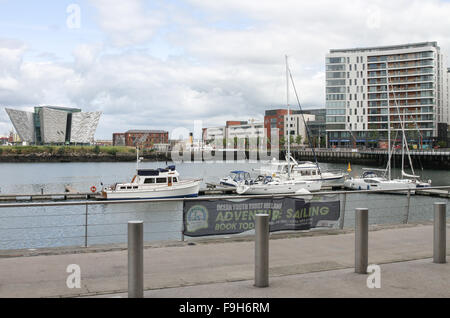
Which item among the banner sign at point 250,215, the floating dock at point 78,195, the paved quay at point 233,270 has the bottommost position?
the floating dock at point 78,195

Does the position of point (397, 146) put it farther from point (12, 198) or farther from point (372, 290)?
point (372, 290)

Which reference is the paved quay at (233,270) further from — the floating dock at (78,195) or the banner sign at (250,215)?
the floating dock at (78,195)

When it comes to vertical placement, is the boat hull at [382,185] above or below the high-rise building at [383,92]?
below

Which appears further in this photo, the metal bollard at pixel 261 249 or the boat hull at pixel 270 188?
the boat hull at pixel 270 188

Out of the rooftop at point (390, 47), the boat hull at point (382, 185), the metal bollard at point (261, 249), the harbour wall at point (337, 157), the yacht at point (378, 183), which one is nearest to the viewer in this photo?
the metal bollard at point (261, 249)

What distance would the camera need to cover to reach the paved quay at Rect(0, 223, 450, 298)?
265 inches

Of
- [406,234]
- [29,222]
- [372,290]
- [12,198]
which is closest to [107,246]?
[372,290]

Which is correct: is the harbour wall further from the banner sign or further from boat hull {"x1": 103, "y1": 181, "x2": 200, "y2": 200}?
the banner sign

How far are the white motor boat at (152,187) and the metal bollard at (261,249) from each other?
4031 cm

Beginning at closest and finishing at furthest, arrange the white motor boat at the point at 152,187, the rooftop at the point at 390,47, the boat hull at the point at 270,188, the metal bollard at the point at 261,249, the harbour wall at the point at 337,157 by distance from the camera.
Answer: the metal bollard at the point at 261,249 → the white motor boat at the point at 152,187 → the boat hull at the point at 270,188 → the harbour wall at the point at 337,157 → the rooftop at the point at 390,47

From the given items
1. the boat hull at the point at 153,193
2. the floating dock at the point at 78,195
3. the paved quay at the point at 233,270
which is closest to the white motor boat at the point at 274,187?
the floating dock at the point at 78,195

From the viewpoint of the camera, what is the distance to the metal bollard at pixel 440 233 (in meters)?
8.43

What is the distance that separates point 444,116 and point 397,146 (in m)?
21.7

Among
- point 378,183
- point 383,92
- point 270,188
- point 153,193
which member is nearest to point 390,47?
point 383,92
